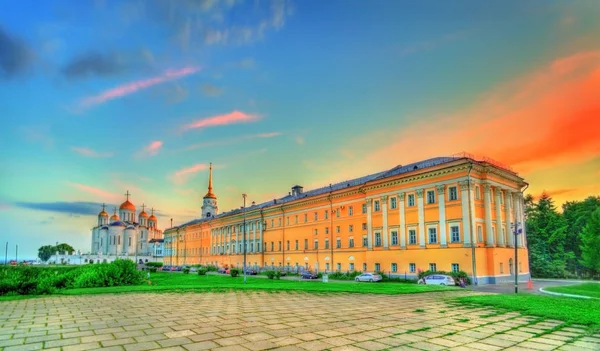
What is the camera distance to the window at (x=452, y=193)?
38.8 meters

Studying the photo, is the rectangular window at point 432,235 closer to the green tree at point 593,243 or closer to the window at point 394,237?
the window at point 394,237

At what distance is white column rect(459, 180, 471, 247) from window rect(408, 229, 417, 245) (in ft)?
19.5

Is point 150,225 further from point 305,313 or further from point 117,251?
point 305,313

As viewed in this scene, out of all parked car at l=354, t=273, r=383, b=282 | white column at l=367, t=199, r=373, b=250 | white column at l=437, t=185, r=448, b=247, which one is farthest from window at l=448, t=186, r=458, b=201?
parked car at l=354, t=273, r=383, b=282

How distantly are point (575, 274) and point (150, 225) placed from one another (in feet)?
421

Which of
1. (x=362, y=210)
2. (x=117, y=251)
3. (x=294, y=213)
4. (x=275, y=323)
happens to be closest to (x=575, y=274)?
(x=362, y=210)

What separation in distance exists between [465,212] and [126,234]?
380ft

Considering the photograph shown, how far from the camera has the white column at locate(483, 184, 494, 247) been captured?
38.2 m

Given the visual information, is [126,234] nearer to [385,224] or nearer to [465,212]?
[385,224]

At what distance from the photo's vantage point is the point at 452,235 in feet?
127

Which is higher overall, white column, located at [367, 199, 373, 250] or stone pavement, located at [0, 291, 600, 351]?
white column, located at [367, 199, 373, 250]

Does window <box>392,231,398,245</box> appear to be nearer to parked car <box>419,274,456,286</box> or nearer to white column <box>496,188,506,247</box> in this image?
parked car <box>419,274,456,286</box>

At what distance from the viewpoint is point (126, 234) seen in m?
127

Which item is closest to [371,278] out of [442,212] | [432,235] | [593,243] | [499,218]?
[432,235]
